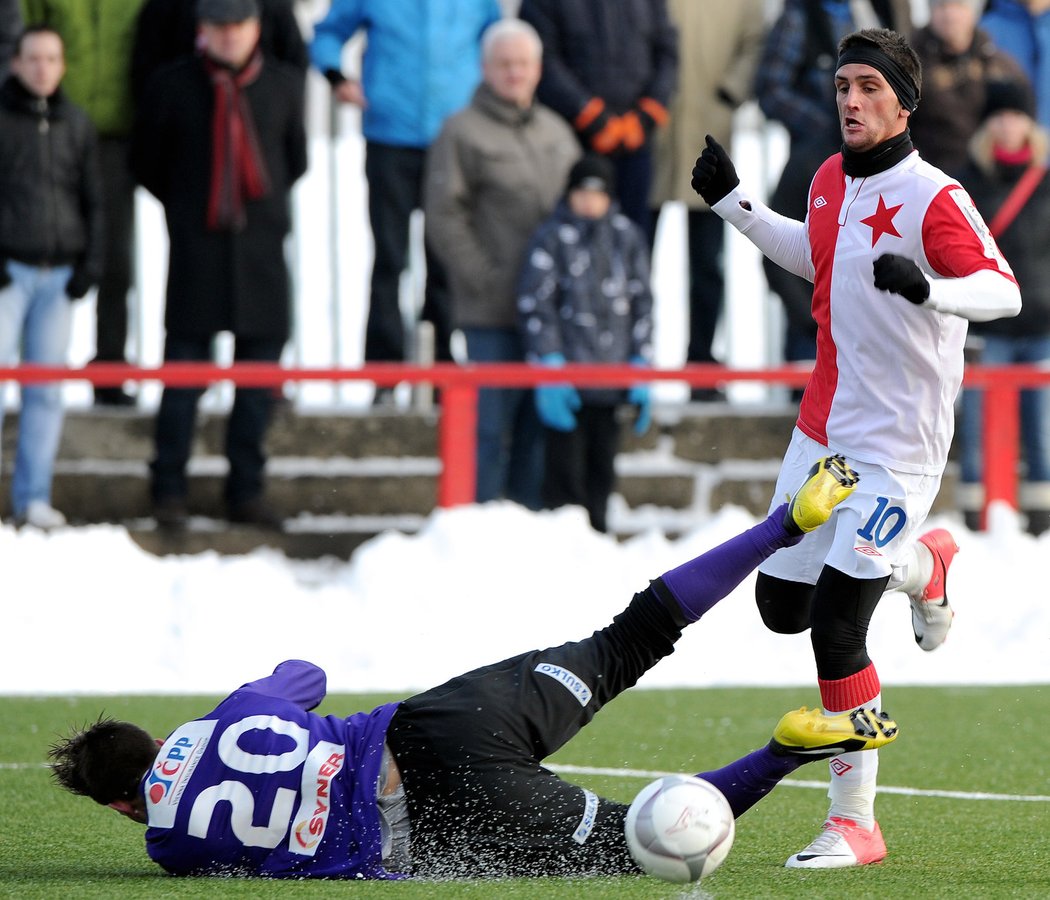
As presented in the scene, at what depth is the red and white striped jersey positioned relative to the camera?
17.2 ft

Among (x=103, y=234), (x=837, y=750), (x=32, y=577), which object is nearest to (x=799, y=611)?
(x=837, y=750)

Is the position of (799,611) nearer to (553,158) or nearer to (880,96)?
(880,96)

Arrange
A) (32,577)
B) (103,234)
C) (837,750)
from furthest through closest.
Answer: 1. (103,234)
2. (32,577)
3. (837,750)

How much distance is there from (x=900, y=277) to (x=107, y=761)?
2.20 meters

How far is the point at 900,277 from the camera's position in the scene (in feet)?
15.5

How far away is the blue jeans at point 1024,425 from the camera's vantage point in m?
10.5

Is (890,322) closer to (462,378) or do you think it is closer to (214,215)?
(462,378)

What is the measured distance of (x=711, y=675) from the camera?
9.59 meters

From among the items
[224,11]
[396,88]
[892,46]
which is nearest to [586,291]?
[396,88]

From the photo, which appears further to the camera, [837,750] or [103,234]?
[103,234]

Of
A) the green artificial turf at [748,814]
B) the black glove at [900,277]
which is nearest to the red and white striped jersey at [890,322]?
the black glove at [900,277]

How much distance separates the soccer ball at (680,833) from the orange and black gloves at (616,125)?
6367 millimetres

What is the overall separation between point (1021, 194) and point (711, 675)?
316 centimetres

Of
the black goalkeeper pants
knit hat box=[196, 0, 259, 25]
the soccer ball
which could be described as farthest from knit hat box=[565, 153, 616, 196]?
the soccer ball
